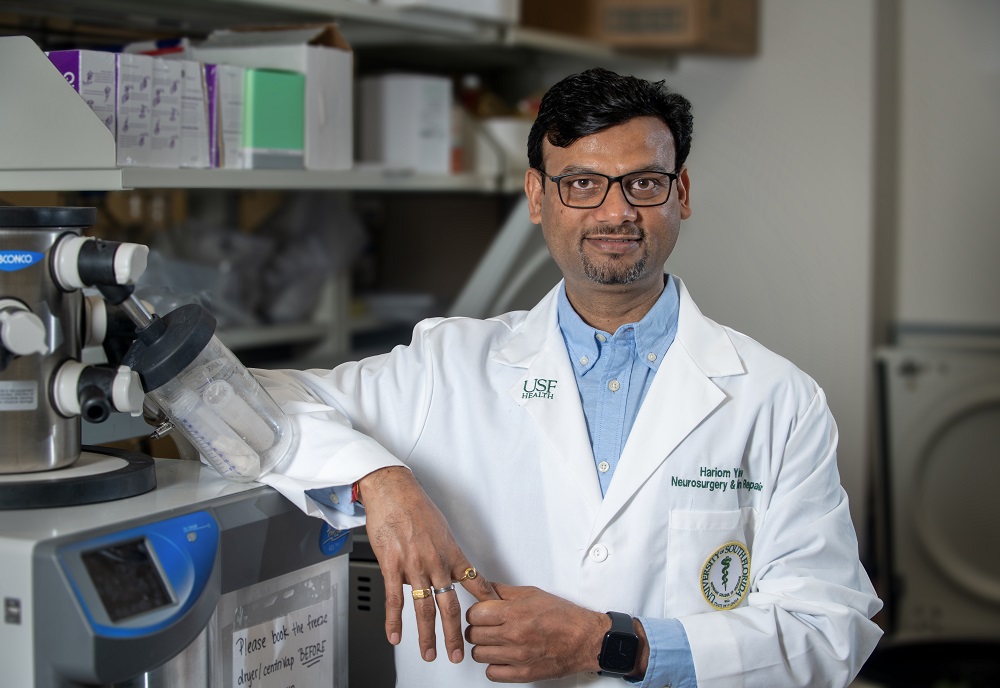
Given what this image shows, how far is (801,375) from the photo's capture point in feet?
4.47

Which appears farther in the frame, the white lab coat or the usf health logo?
the usf health logo

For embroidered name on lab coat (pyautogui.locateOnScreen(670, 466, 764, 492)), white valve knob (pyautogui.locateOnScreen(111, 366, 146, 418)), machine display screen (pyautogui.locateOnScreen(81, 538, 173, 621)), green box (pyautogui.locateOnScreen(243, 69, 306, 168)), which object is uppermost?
green box (pyautogui.locateOnScreen(243, 69, 306, 168))

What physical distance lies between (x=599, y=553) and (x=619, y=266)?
1.17 feet

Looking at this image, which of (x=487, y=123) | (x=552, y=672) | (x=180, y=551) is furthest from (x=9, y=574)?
(x=487, y=123)

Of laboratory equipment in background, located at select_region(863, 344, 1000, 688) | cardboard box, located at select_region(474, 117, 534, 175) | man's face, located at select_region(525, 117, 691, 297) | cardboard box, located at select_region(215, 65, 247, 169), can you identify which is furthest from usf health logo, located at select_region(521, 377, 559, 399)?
laboratory equipment in background, located at select_region(863, 344, 1000, 688)

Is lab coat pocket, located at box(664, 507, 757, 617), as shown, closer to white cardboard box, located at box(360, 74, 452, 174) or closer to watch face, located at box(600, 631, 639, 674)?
watch face, located at box(600, 631, 639, 674)

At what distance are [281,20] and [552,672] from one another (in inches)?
58.8

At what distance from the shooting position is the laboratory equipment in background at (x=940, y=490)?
3104mm

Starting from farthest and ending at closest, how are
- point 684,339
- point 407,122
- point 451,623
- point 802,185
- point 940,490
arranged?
point 940,490 < point 802,185 < point 407,122 < point 684,339 < point 451,623

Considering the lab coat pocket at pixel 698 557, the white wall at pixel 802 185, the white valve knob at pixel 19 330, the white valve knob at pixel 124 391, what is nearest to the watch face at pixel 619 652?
the lab coat pocket at pixel 698 557

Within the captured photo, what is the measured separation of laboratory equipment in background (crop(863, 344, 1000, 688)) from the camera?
10.2 ft

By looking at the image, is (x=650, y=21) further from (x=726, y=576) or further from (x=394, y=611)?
(x=394, y=611)

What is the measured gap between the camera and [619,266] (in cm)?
137

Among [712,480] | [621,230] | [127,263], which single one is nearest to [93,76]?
[127,263]
